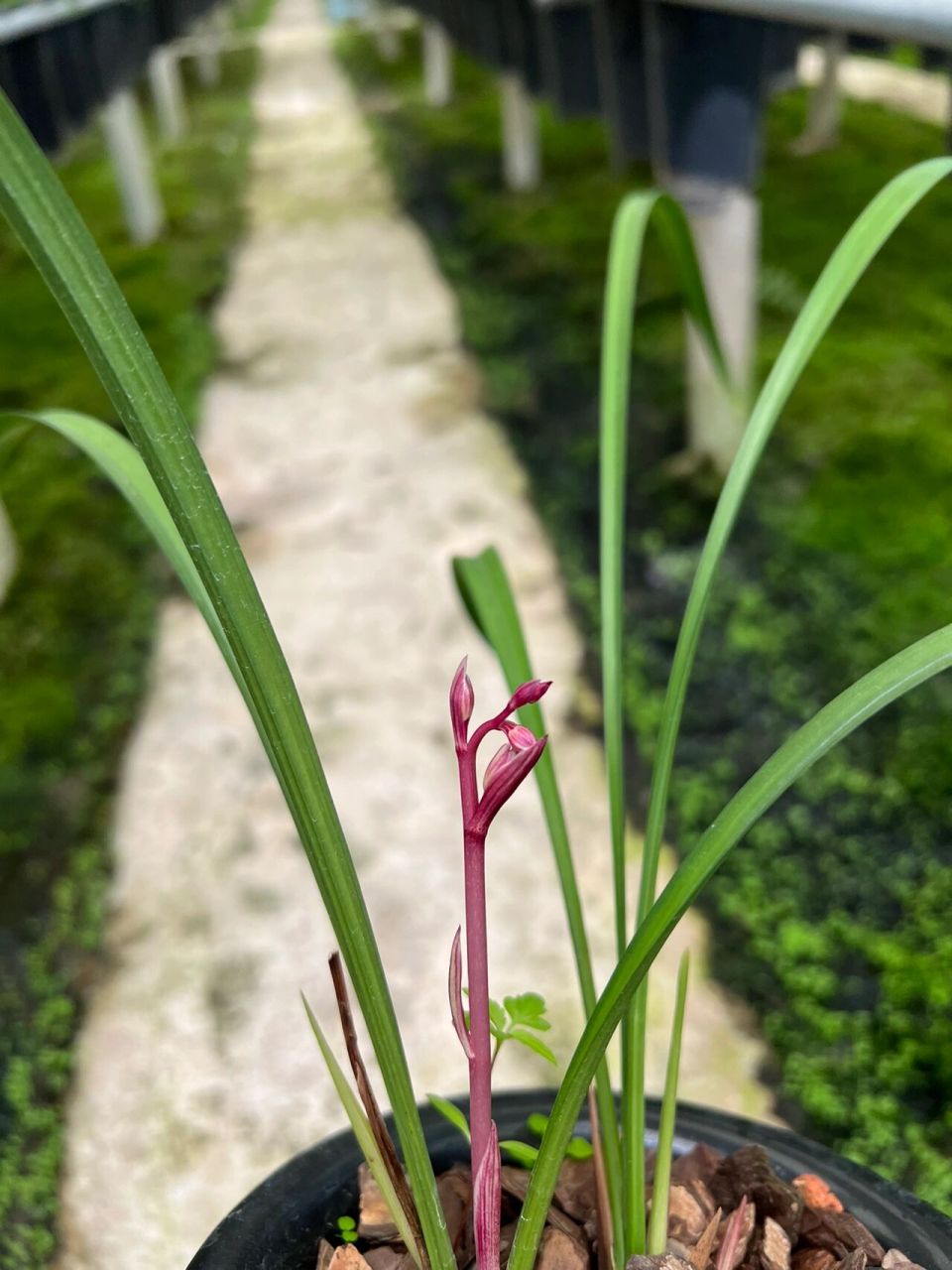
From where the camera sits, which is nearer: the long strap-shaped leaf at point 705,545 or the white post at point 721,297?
the long strap-shaped leaf at point 705,545

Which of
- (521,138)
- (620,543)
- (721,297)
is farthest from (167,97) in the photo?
(620,543)

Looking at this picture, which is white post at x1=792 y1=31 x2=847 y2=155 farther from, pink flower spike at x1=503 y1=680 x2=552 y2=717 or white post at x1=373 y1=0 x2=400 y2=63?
white post at x1=373 y1=0 x2=400 y2=63

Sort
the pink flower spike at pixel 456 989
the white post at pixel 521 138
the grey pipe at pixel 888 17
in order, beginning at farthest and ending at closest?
the white post at pixel 521 138 → the grey pipe at pixel 888 17 → the pink flower spike at pixel 456 989

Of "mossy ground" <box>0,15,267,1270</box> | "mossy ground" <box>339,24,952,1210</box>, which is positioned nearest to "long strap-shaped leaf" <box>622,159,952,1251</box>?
"mossy ground" <box>0,15,267,1270</box>

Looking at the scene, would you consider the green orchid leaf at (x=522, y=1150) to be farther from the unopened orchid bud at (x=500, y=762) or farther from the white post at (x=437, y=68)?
the white post at (x=437, y=68)

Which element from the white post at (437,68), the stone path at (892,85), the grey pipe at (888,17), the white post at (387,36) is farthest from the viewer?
the white post at (387,36)

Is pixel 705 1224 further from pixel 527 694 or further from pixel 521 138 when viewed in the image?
pixel 521 138

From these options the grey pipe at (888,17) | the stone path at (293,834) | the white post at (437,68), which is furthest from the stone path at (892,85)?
the grey pipe at (888,17)
